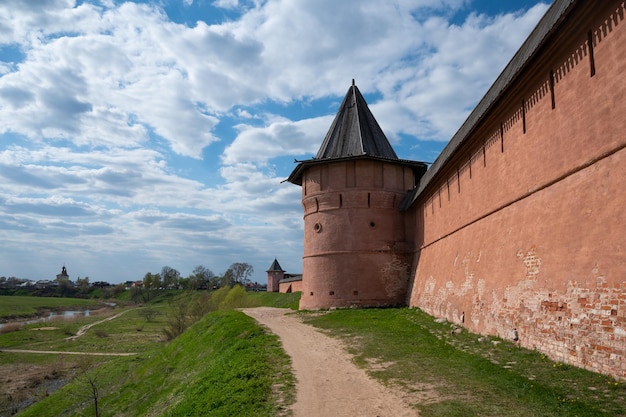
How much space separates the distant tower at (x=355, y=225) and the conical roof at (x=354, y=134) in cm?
6

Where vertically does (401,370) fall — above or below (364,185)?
below

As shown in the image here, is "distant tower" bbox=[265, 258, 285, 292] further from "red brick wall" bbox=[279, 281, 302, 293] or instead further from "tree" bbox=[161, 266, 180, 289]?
"tree" bbox=[161, 266, 180, 289]

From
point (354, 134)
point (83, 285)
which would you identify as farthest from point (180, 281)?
point (354, 134)

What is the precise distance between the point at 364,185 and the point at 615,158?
13.0 metres

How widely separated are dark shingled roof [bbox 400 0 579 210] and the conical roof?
5.25 meters

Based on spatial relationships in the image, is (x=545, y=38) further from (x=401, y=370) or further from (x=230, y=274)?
(x=230, y=274)

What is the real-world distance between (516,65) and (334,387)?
6943 mm

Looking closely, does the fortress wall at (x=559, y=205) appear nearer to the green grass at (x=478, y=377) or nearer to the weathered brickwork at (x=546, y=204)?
the weathered brickwork at (x=546, y=204)

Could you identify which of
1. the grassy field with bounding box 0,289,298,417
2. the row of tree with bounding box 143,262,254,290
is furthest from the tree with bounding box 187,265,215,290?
the grassy field with bounding box 0,289,298,417

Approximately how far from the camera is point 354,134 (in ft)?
65.9

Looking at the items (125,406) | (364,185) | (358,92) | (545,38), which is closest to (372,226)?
(364,185)

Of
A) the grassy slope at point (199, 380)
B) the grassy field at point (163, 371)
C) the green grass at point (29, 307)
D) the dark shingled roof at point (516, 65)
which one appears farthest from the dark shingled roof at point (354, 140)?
the green grass at point (29, 307)

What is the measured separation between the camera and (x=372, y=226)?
1852cm

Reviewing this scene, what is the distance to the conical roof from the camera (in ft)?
64.0
